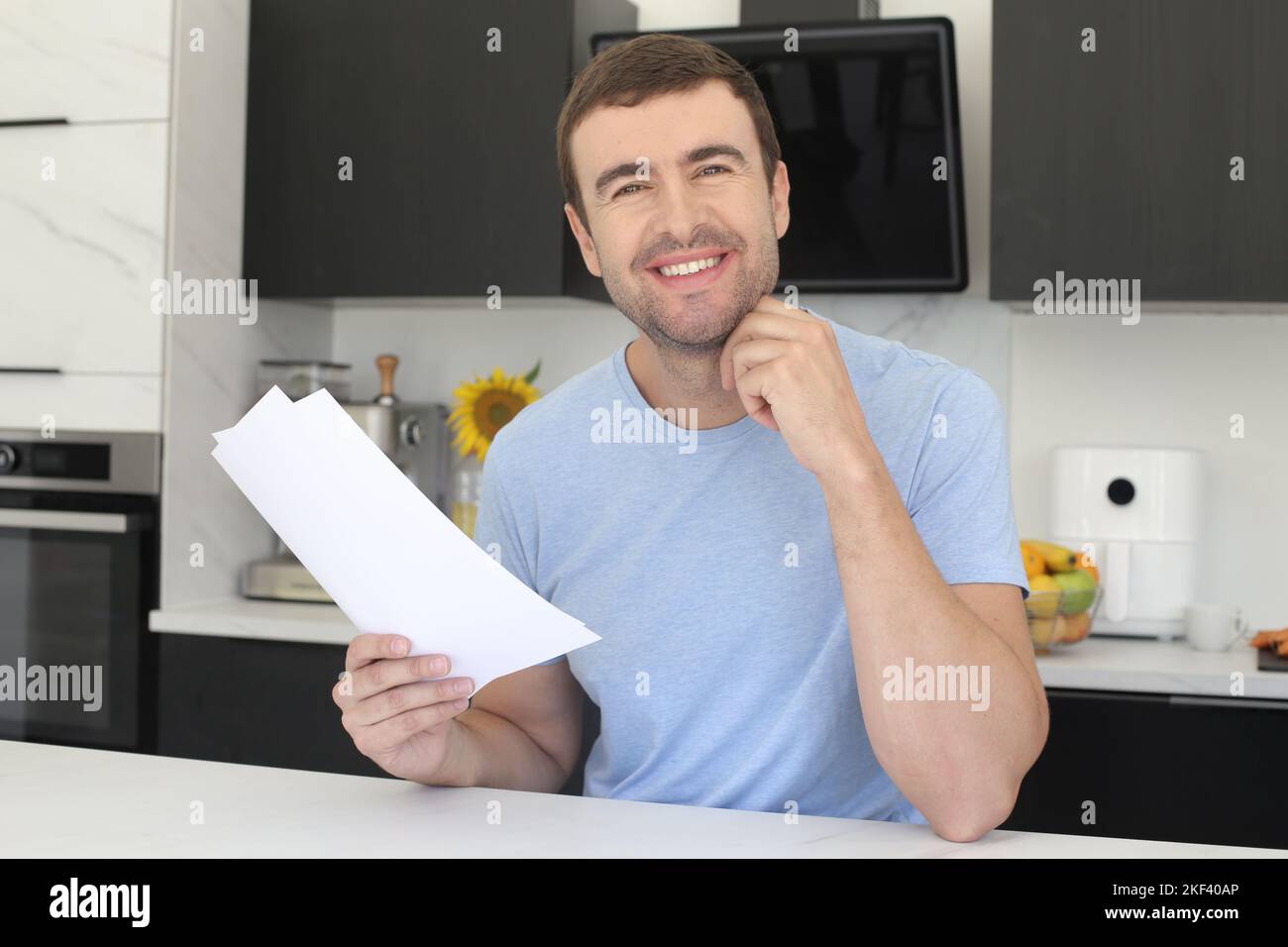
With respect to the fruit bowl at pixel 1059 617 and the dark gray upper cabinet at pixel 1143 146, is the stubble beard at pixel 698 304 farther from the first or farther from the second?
the dark gray upper cabinet at pixel 1143 146

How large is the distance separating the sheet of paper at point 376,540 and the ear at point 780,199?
0.62 meters

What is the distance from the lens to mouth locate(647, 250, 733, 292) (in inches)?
52.1

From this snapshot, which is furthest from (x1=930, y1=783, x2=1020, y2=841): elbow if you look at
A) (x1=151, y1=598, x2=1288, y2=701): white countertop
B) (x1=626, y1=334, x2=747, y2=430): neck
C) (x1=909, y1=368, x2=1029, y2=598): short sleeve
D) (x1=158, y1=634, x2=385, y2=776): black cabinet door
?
(x1=158, y1=634, x2=385, y2=776): black cabinet door

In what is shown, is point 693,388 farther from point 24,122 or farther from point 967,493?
point 24,122

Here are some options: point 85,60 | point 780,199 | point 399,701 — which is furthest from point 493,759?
point 85,60

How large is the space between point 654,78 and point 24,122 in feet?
5.96

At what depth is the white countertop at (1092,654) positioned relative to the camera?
2100 mm

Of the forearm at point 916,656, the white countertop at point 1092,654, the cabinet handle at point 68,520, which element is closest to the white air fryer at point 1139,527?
the white countertop at point 1092,654

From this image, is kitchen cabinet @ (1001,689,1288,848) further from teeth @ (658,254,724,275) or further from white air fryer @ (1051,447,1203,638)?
teeth @ (658,254,724,275)

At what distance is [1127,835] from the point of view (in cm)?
210

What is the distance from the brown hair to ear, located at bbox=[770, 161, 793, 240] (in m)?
0.02

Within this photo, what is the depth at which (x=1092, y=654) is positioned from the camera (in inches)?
90.2

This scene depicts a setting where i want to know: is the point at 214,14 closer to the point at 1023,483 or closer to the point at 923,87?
the point at 923,87

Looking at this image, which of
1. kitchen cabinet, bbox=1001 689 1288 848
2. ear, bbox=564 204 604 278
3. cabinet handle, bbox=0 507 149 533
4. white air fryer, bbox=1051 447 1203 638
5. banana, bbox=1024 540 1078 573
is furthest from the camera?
cabinet handle, bbox=0 507 149 533
